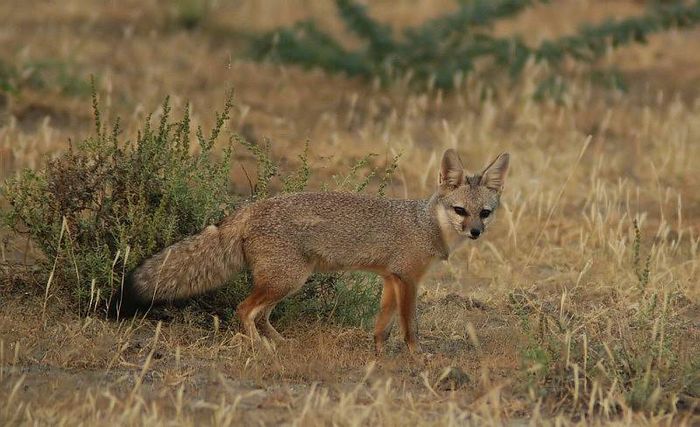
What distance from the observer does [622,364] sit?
6188mm

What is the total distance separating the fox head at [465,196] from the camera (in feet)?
22.9

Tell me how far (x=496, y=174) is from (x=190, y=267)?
6.37 feet

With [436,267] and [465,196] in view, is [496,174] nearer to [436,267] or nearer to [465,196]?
[465,196]

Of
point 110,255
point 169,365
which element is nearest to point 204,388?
point 169,365

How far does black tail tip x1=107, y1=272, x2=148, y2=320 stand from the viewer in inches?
262

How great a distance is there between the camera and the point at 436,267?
30.3 ft

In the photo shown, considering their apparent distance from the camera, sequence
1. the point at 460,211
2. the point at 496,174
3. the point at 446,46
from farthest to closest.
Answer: the point at 446,46 → the point at 496,174 → the point at 460,211

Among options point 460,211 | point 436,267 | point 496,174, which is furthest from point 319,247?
point 436,267

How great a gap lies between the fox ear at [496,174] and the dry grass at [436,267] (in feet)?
2.57

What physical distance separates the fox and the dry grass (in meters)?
0.25

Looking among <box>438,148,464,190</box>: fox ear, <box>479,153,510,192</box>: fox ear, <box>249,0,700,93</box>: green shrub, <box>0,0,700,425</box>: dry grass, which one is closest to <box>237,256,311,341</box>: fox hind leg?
<box>0,0,700,425</box>: dry grass

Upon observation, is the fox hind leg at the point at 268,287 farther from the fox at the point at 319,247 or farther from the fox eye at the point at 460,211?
the fox eye at the point at 460,211

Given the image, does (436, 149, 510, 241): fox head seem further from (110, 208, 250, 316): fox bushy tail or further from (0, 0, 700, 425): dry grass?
(110, 208, 250, 316): fox bushy tail

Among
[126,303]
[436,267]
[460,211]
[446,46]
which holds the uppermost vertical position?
[460,211]
